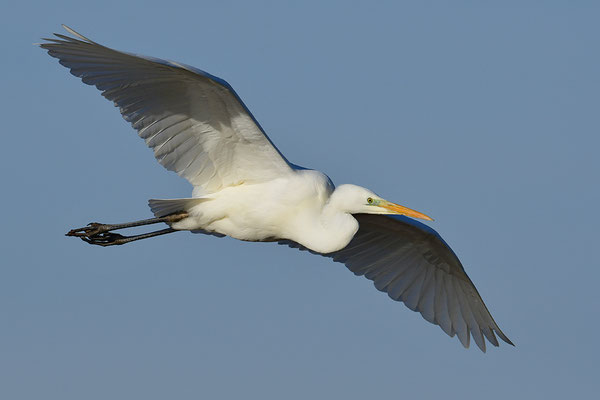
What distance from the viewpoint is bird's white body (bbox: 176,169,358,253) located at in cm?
1241

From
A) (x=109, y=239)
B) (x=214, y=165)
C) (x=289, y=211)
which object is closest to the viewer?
(x=289, y=211)

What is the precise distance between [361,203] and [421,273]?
304 centimetres

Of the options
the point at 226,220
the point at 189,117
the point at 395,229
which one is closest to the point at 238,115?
the point at 189,117

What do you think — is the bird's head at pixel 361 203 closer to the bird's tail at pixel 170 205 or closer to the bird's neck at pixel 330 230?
the bird's neck at pixel 330 230

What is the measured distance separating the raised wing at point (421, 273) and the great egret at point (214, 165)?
5.24 feet

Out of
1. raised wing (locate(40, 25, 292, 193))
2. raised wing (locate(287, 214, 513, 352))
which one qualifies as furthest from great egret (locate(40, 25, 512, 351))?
raised wing (locate(287, 214, 513, 352))

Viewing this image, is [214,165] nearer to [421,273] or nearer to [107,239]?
[107,239]

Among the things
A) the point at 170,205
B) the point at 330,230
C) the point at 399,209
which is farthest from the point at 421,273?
the point at 170,205

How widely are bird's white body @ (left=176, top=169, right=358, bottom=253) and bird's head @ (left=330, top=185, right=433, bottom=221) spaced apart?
0.09 ft

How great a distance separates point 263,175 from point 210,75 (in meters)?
1.77

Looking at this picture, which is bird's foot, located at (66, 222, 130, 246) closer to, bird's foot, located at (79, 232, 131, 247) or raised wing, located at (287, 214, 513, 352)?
bird's foot, located at (79, 232, 131, 247)

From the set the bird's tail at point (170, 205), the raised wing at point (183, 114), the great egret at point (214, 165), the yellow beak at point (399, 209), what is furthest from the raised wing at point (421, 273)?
the raised wing at point (183, 114)

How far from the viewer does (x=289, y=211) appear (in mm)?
12430

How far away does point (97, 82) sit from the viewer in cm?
1158
